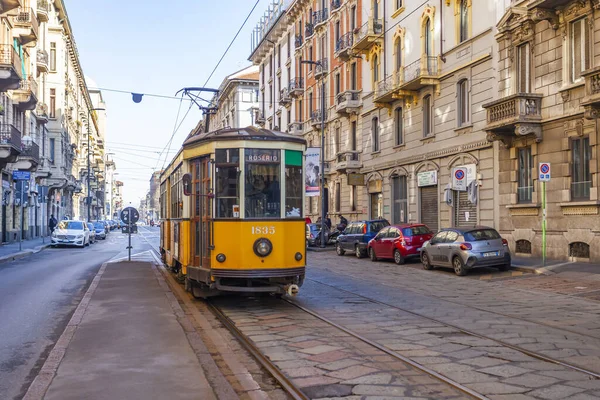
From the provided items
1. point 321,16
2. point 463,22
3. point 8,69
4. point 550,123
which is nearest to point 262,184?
point 550,123

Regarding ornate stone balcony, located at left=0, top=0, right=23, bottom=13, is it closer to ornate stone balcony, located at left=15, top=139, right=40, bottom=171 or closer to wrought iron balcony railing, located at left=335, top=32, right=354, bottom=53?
ornate stone balcony, located at left=15, top=139, right=40, bottom=171

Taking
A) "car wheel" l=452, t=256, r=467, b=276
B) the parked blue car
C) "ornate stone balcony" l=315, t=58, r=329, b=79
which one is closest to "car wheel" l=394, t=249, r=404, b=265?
the parked blue car

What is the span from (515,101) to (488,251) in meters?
5.87

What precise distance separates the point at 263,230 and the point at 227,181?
104cm

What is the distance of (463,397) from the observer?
18.6 feet

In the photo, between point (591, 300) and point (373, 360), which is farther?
point (591, 300)

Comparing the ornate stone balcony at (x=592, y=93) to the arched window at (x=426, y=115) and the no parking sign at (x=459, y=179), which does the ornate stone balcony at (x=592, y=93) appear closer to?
the no parking sign at (x=459, y=179)

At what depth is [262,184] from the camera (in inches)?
430

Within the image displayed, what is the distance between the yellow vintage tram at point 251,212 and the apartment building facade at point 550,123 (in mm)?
9626

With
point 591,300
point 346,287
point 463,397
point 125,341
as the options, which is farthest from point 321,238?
point 463,397

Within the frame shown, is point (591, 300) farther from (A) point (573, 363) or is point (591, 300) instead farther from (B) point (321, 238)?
(B) point (321, 238)

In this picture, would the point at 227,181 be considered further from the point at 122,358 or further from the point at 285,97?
the point at 285,97

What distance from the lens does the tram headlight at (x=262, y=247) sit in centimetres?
1070

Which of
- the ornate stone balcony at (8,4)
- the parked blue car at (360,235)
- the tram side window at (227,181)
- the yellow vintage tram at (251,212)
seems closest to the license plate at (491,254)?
the yellow vintage tram at (251,212)
